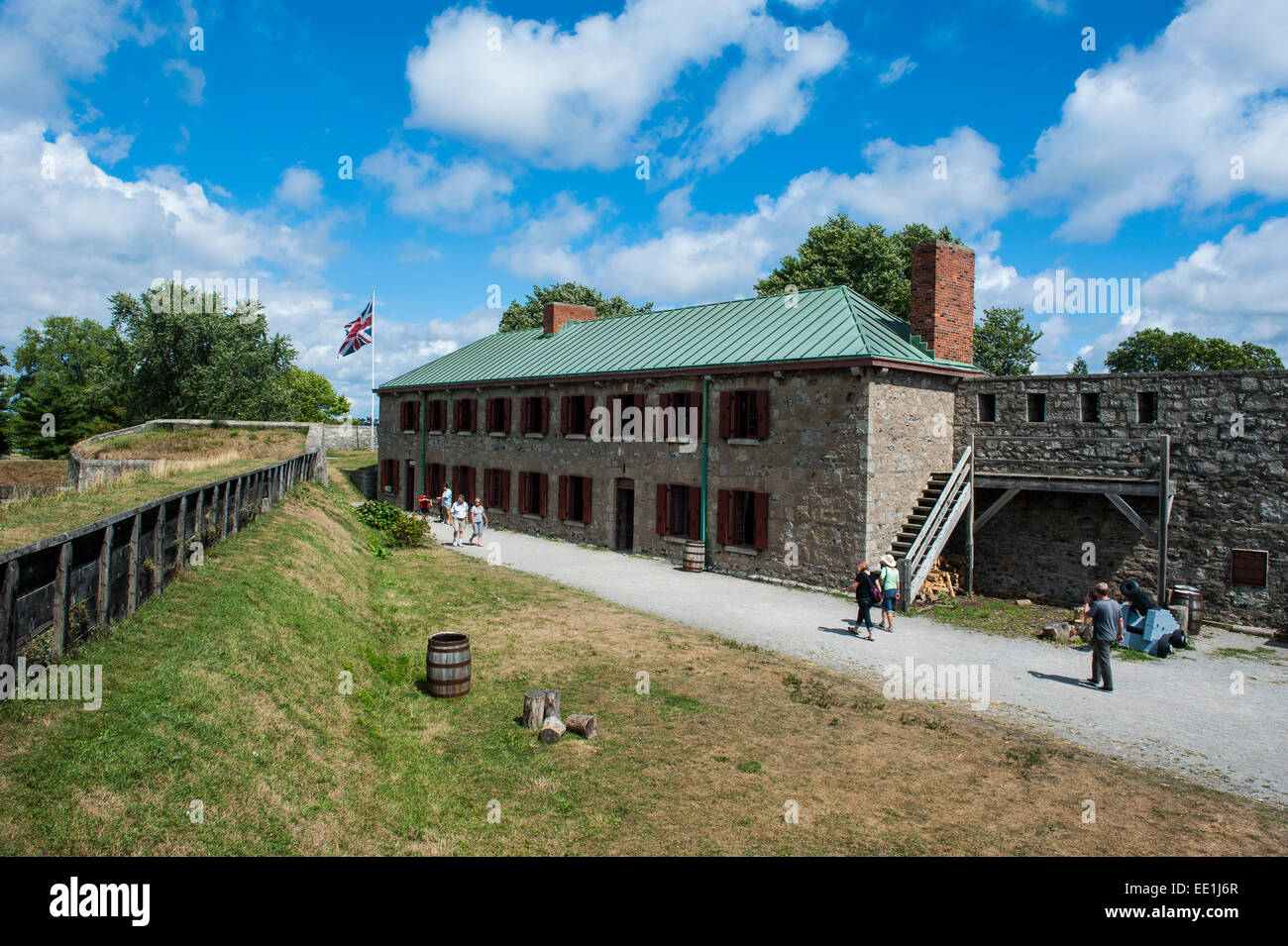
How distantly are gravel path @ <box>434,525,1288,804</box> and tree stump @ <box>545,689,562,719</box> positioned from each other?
546cm

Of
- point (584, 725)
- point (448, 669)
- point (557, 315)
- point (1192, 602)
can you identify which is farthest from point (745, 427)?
point (557, 315)

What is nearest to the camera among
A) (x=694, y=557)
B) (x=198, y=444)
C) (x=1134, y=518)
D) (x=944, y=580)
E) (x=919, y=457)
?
(x=1134, y=518)

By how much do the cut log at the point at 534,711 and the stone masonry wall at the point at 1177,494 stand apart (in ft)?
49.9

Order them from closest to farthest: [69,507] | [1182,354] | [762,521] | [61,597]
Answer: [61,597]
[69,507]
[762,521]
[1182,354]

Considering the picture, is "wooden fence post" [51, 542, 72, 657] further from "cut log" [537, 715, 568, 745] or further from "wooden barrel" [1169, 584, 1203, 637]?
"wooden barrel" [1169, 584, 1203, 637]

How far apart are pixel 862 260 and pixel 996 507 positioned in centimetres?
2336

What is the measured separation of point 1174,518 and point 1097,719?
9.22m

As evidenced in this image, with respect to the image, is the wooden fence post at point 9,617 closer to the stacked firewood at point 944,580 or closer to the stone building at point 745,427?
the stone building at point 745,427

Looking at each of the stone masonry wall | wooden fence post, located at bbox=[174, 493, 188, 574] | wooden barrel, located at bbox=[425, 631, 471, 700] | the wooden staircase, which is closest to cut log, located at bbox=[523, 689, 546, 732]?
wooden barrel, located at bbox=[425, 631, 471, 700]

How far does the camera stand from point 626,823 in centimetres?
762

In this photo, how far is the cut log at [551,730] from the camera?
31.3 feet

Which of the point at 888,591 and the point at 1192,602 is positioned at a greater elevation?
the point at 888,591

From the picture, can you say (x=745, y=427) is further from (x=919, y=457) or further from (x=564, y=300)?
(x=564, y=300)

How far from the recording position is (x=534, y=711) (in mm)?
9867
